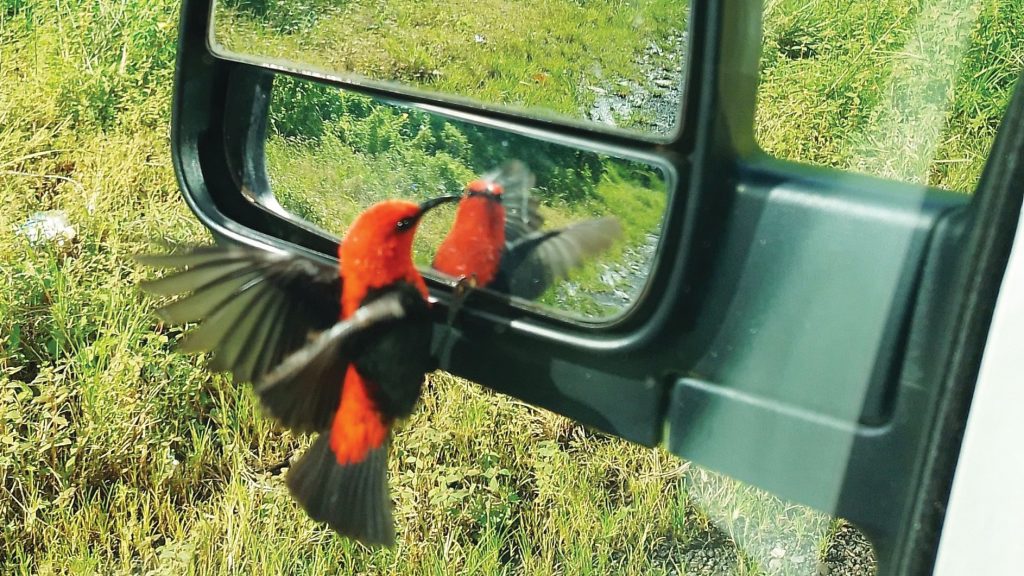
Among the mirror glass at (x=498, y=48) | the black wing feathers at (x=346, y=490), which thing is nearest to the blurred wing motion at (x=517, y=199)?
the mirror glass at (x=498, y=48)

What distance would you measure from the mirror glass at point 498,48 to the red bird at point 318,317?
248 millimetres

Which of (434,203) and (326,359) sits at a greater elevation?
(434,203)

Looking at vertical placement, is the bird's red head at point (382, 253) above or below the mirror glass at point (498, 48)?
below

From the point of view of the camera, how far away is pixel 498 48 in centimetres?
184

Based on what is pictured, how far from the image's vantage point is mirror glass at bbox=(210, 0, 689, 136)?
4.92 feet

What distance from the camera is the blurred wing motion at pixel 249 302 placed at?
1662 millimetres

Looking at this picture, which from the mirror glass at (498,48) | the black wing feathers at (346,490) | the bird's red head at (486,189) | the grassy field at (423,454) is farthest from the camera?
the grassy field at (423,454)

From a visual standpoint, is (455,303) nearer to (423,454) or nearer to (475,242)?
(475,242)

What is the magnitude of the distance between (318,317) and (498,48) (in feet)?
1.88

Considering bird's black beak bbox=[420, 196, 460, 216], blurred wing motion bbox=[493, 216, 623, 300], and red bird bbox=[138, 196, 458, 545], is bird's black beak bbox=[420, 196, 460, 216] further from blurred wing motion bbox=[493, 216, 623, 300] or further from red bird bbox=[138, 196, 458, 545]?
blurred wing motion bbox=[493, 216, 623, 300]

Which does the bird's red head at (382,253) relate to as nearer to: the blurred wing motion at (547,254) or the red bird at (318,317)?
the red bird at (318,317)

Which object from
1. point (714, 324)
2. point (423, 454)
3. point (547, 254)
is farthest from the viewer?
point (423, 454)

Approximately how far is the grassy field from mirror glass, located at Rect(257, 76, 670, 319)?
0.11 ft

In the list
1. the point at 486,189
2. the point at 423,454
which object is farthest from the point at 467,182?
the point at 423,454
